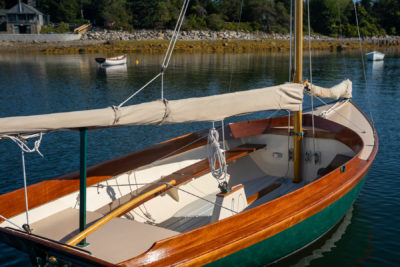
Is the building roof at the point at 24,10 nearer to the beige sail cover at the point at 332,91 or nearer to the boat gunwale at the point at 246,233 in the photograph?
the beige sail cover at the point at 332,91

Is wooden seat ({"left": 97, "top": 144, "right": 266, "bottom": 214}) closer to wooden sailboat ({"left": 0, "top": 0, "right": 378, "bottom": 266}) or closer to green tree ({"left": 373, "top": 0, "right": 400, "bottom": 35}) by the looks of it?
wooden sailboat ({"left": 0, "top": 0, "right": 378, "bottom": 266})

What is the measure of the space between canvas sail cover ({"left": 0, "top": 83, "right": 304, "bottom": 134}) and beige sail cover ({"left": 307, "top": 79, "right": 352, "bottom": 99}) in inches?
49.3

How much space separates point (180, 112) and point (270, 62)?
171 ft

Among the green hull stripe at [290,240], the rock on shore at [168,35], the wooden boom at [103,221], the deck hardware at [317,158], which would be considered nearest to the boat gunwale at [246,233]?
the green hull stripe at [290,240]

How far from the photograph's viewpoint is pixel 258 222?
675cm

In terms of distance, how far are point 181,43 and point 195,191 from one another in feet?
228

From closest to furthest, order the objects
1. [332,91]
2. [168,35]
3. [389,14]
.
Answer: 1. [332,91]
2. [168,35]
3. [389,14]

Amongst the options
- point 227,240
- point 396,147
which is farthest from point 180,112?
point 396,147

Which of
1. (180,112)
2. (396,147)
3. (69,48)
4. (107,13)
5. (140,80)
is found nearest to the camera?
(180,112)

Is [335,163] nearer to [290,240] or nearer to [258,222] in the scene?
[290,240]

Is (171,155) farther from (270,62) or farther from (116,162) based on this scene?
(270,62)

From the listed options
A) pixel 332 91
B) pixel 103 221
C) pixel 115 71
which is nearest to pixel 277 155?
pixel 332 91

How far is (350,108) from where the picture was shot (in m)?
14.0

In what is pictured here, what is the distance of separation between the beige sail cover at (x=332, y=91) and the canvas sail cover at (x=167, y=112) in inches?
49.3
